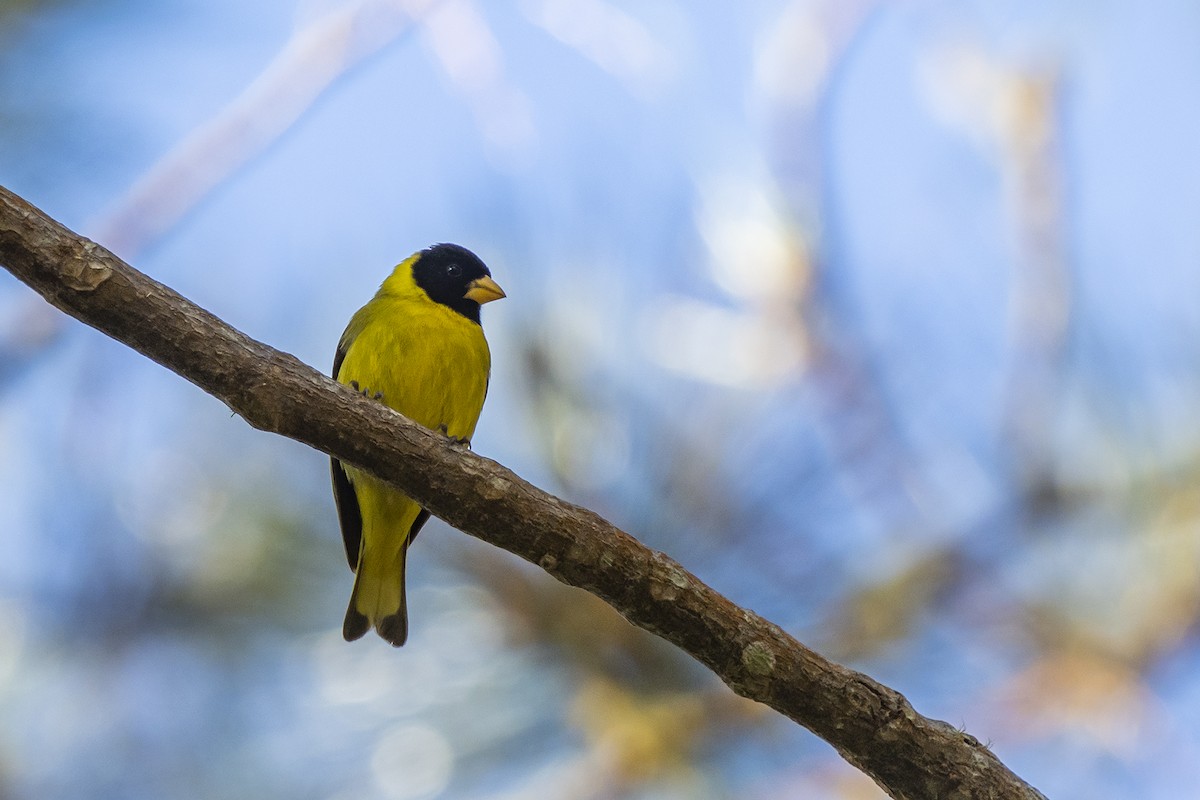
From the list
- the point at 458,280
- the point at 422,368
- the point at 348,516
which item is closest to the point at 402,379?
Answer: the point at 422,368

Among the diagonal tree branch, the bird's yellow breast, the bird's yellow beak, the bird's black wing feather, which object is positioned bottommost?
the diagonal tree branch

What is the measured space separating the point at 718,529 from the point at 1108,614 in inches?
40.4

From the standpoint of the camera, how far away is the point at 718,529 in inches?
137

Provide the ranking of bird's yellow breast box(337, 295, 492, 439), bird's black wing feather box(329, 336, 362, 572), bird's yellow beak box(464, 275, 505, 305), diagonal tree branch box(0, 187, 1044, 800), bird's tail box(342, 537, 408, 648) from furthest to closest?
bird's yellow beak box(464, 275, 505, 305), bird's yellow breast box(337, 295, 492, 439), bird's black wing feather box(329, 336, 362, 572), bird's tail box(342, 537, 408, 648), diagonal tree branch box(0, 187, 1044, 800)

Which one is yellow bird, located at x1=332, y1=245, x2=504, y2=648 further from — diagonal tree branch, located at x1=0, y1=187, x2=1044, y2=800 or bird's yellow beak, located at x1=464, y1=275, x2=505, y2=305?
diagonal tree branch, located at x1=0, y1=187, x2=1044, y2=800

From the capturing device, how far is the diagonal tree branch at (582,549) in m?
2.56

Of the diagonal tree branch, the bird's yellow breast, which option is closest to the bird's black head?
the bird's yellow breast

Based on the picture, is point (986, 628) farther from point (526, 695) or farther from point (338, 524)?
point (338, 524)

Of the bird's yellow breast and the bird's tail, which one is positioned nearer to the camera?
the bird's tail

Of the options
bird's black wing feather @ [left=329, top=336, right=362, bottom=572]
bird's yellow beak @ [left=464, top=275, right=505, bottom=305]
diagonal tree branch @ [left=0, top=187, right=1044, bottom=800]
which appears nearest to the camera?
diagonal tree branch @ [left=0, top=187, right=1044, bottom=800]

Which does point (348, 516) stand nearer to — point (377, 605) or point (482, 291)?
point (377, 605)

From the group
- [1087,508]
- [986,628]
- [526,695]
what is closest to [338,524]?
[526,695]

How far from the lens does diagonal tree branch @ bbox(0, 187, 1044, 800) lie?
8.41ft

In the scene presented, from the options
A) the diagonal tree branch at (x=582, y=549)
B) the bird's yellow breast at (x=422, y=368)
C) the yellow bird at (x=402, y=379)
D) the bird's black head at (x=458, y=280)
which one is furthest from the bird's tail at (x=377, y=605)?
the bird's black head at (x=458, y=280)
